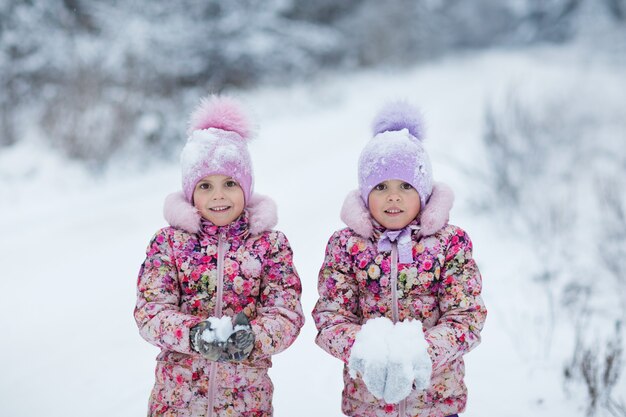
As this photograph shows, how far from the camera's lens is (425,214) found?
7.01 feet

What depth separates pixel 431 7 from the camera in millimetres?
28500

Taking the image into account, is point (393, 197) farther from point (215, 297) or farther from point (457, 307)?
point (215, 297)

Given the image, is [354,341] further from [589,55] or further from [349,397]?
[589,55]

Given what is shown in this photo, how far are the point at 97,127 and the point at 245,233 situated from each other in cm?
697

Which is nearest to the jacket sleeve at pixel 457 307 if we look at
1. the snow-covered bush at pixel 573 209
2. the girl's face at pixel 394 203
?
the girl's face at pixel 394 203

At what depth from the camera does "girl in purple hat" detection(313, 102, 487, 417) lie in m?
2.06

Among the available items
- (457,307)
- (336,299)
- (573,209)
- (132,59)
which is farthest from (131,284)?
(132,59)

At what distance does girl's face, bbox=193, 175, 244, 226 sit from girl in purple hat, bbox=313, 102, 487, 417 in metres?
0.42

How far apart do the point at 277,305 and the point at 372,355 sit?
0.47 m

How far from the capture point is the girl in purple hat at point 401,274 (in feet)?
6.75

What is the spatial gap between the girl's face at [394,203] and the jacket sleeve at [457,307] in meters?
0.19

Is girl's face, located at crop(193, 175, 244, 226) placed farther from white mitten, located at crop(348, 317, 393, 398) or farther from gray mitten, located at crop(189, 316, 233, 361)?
white mitten, located at crop(348, 317, 393, 398)

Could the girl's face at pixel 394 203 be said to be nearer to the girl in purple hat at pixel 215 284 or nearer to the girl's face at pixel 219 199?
the girl in purple hat at pixel 215 284

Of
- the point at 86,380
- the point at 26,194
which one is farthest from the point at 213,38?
the point at 86,380
